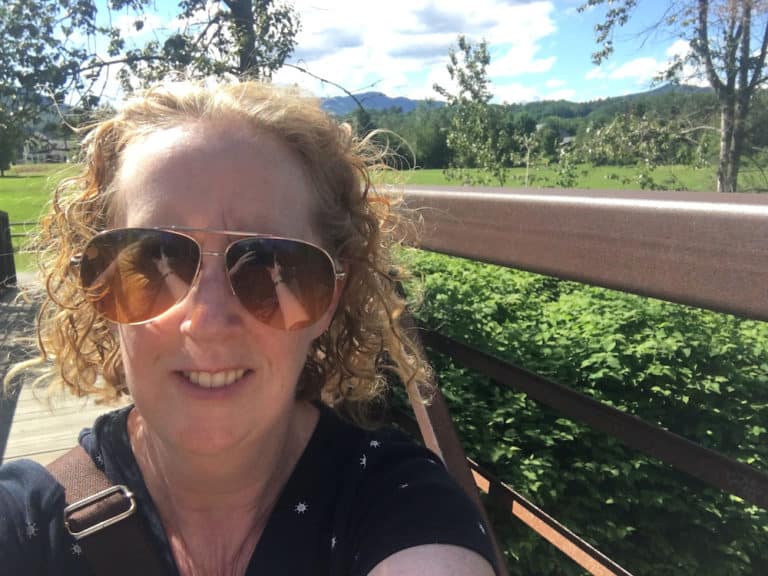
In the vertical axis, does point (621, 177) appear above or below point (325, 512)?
above

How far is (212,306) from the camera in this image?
3.88 feet

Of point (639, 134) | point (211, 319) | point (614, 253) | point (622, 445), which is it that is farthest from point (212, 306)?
point (639, 134)

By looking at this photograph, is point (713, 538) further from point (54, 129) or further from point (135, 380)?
point (54, 129)

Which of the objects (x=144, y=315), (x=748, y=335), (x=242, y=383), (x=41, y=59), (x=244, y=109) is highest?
(x=41, y=59)

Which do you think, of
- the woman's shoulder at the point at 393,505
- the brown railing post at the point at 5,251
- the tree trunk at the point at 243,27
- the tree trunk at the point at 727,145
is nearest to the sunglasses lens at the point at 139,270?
the woman's shoulder at the point at 393,505

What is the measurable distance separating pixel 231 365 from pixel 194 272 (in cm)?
17

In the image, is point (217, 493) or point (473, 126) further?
point (473, 126)

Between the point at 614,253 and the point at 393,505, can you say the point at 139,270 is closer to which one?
the point at 393,505

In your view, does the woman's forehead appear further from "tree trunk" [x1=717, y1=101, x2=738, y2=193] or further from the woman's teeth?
"tree trunk" [x1=717, y1=101, x2=738, y2=193]

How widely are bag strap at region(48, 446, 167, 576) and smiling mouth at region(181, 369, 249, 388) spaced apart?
26 centimetres

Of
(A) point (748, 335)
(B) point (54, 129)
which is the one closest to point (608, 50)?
(B) point (54, 129)

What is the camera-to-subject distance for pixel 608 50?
32.9 ft

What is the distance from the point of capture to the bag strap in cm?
119

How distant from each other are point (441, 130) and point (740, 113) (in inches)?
183
